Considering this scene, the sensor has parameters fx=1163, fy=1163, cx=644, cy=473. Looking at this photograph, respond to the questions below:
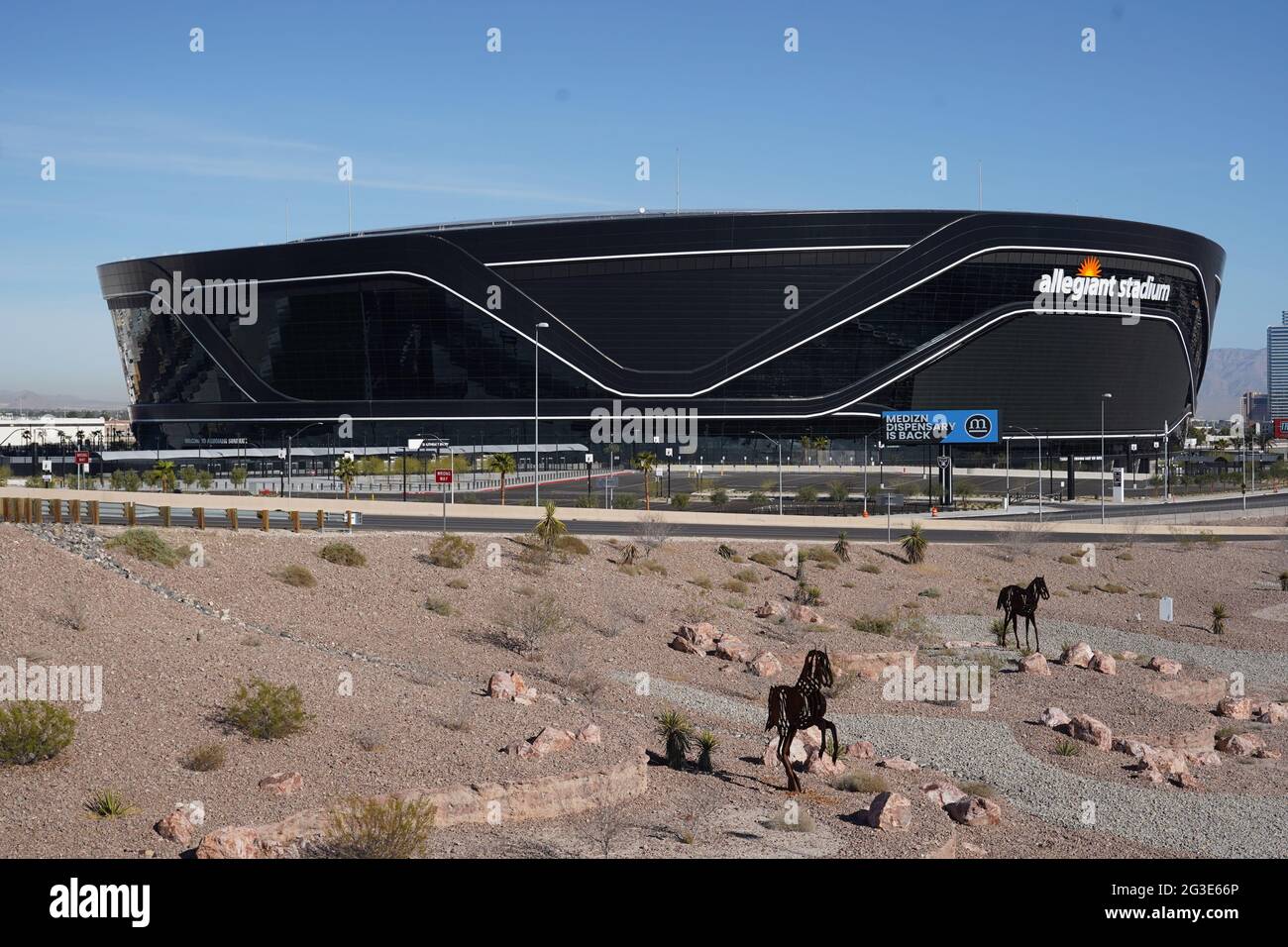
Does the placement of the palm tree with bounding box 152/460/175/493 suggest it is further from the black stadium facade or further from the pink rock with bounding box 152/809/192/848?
the pink rock with bounding box 152/809/192/848

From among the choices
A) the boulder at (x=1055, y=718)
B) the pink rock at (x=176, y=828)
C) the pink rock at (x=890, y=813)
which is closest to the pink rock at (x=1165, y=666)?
the boulder at (x=1055, y=718)

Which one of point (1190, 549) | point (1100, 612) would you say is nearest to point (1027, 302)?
point (1190, 549)

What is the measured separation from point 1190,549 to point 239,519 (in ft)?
150

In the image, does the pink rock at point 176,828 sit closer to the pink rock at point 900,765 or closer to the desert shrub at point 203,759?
the desert shrub at point 203,759

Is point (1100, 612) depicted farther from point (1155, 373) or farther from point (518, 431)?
point (1155, 373)

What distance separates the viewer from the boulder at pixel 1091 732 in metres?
25.9

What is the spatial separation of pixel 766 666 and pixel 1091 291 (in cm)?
11111

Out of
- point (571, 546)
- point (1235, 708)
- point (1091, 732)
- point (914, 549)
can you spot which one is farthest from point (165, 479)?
Answer: point (1235, 708)

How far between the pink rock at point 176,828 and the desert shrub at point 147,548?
1746 cm

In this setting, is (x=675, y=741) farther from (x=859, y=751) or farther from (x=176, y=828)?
(x=176, y=828)

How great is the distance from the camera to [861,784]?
2097cm

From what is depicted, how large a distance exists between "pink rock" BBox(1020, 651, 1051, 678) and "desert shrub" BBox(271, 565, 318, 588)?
20.5 metres

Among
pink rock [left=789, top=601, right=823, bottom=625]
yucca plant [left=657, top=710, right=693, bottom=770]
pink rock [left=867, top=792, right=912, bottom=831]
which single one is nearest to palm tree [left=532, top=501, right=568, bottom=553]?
pink rock [left=789, top=601, right=823, bottom=625]
